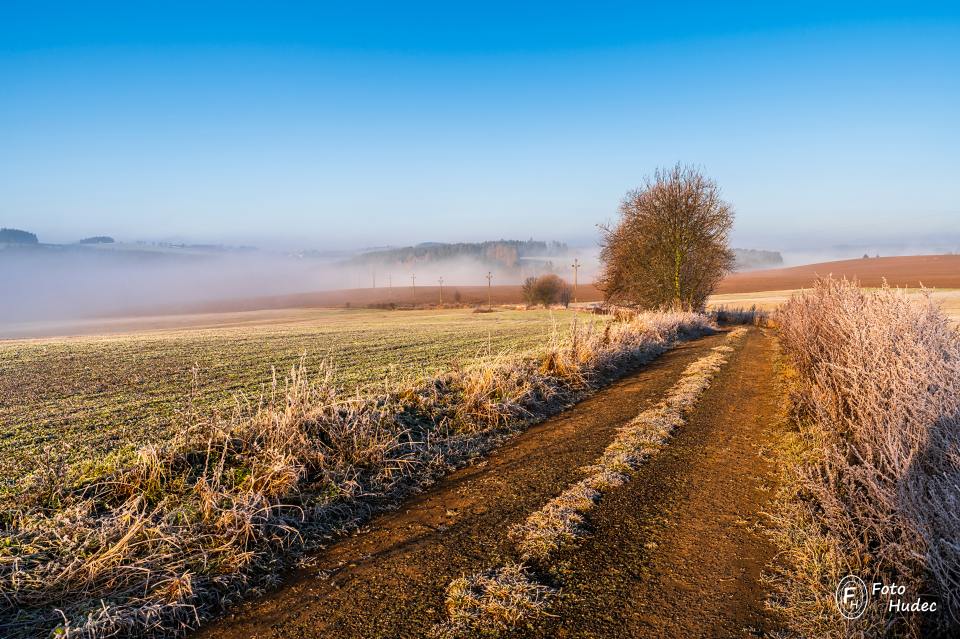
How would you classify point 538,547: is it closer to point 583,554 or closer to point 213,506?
point 583,554

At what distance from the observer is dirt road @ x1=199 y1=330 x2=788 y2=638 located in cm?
329

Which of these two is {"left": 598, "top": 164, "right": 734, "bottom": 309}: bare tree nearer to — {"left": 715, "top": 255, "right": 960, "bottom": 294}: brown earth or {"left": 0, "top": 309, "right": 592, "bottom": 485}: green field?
{"left": 0, "top": 309, "right": 592, "bottom": 485}: green field

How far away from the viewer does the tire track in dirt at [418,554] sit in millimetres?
3332

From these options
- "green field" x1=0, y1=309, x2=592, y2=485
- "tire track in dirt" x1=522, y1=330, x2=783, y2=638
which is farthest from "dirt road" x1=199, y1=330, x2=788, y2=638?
"green field" x1=0, y1=309, x2=592, y2=485

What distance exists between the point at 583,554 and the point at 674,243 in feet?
88.8

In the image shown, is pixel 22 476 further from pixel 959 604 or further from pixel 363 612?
pixel 959 604

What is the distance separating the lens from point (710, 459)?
6238mm

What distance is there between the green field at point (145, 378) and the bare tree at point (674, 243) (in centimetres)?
1072

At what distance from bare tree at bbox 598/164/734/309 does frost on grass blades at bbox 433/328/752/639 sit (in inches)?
884

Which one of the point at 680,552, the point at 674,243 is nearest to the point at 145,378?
the point at 680,552

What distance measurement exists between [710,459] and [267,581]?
5.18 m

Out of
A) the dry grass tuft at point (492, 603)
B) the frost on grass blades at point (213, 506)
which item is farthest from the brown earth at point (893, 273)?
the dry grass tuft at point (492, 603)

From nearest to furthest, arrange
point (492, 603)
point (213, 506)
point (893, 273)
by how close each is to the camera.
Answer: point (492, 603), point (213, 506), point (893, 273)

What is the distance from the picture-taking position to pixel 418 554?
4.16 metres
